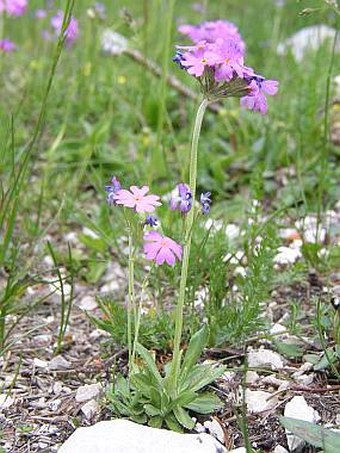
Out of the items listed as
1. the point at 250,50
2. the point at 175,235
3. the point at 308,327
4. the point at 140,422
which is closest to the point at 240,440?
the point at 140,422

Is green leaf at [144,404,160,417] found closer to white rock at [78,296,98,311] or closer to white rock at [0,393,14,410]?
white rock at [0,393,14,410]

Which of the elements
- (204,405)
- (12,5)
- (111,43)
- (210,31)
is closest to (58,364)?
(204,405)

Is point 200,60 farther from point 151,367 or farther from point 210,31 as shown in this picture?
point 210,31

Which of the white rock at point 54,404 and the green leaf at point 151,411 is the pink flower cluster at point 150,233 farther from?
the white rock at point 54,404

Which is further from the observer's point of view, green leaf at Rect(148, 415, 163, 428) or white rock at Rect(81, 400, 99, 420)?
white rock at Rect(81, 400, 99, 420)

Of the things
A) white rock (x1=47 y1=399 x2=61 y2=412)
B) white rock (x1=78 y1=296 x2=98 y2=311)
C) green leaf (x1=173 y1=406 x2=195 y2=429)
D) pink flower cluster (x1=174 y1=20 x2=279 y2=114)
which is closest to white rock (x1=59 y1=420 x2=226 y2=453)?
green leaf (x1=173 y1=406 x2=195 y2=429)
